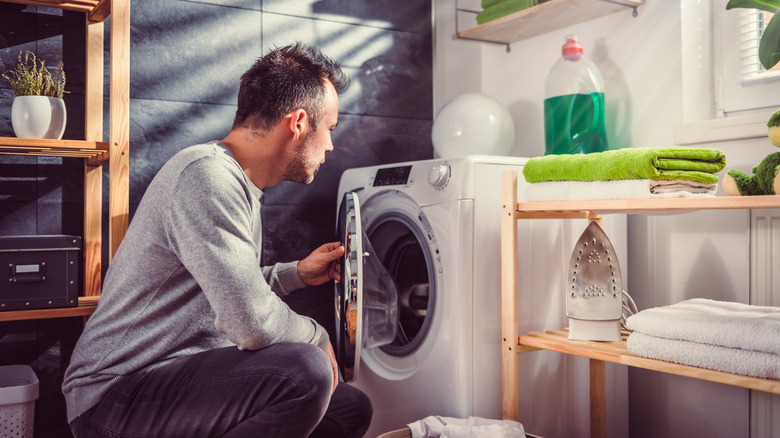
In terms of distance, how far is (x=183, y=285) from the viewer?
4.31 ft

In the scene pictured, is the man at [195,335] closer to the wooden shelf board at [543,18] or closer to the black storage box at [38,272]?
the black storage box at [38,272]

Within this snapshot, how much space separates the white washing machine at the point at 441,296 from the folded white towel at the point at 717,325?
0.40 meters

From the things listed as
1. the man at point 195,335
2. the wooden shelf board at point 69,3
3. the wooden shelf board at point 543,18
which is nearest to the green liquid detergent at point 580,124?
the wooden shelf board at point 543,18

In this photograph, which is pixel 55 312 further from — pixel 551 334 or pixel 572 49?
pixel 572 49

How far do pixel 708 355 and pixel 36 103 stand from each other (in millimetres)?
1763

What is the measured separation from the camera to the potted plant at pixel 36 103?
1784 millimetres

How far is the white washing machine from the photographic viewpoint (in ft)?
5.57

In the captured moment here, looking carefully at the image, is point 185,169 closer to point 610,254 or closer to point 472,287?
point 472,287

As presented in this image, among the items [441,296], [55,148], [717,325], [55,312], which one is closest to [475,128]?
[441,296]

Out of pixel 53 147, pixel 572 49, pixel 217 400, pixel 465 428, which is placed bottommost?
pixel 465 428

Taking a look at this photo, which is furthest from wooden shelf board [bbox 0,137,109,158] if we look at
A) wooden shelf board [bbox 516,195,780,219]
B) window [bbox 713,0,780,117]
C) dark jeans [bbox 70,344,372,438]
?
window [bbox 713,0,780,117]

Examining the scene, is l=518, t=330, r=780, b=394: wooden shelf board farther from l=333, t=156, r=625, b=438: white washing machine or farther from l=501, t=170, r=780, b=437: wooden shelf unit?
l=333, t=156, r=625, b=438: white washing machine

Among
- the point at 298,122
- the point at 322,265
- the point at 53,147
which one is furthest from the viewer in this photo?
the point at 53,147

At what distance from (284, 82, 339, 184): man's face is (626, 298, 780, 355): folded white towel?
797mm
